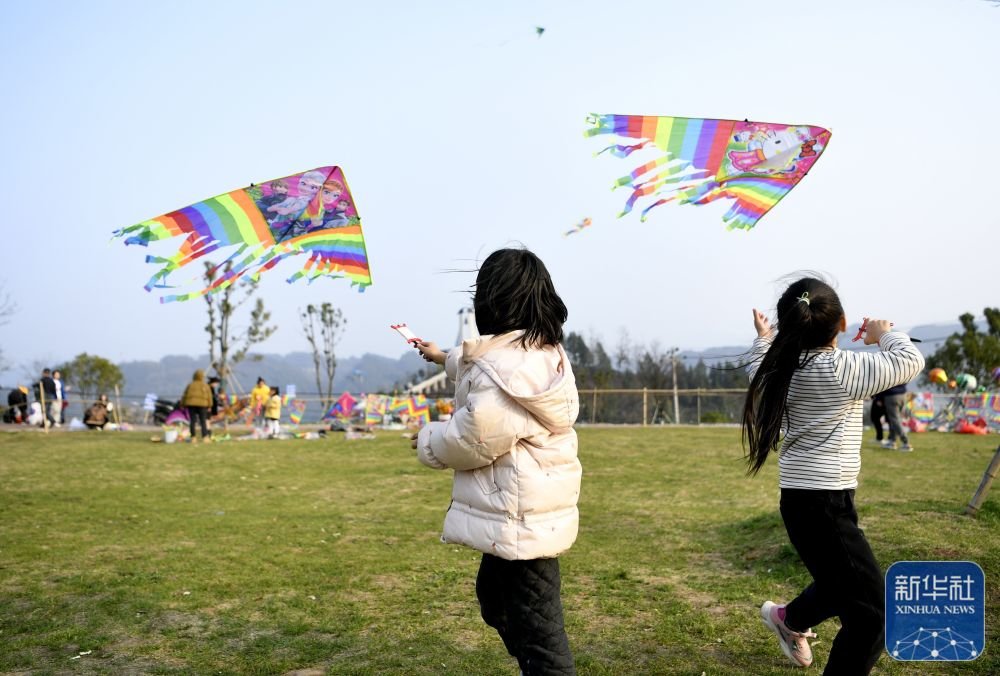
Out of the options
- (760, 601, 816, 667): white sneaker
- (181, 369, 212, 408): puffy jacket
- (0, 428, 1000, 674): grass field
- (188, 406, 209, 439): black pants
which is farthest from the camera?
(188, 406, 209, 439): black pants

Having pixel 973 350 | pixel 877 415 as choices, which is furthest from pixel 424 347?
pixel 973 350

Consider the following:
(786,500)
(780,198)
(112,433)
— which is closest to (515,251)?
(786,500)

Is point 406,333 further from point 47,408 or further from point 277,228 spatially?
point 47,408

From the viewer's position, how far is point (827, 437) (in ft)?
10.6

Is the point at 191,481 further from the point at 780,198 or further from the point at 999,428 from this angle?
the point at 999,428

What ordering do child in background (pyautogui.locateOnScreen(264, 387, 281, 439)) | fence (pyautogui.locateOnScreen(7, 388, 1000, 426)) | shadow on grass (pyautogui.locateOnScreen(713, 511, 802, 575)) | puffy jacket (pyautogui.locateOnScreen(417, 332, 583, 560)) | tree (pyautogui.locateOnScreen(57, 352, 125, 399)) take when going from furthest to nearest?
tree (pyautogui.locateOnScreen(57, 352, 125, 399)) < fence (pyautogui.locateOnScreen(7, 388, 1000, 426)) < child in background (pyautogui.locateOnScreen(264, 387, 281, 439)) < shadow on grass (pyautogui.locateOnScreen(713, 511, 802, 575)) < puffy jacket (pyautogui.locateOnScreen(417, 332, 583, 560))

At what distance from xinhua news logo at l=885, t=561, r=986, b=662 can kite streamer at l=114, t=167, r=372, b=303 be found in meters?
3.05

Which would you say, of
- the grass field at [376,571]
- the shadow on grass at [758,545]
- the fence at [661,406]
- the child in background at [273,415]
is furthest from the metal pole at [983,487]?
the fence at [661,406]

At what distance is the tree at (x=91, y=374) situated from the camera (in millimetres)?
36812

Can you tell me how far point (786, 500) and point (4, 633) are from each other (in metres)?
4.21

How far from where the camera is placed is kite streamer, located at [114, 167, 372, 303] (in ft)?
15.3

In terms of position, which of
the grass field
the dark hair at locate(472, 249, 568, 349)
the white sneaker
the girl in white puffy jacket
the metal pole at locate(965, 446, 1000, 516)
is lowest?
the grass field

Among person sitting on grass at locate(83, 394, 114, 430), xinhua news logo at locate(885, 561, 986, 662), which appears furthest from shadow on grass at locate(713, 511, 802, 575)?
person sitting on grass at locate(83, 394, 114, 430)

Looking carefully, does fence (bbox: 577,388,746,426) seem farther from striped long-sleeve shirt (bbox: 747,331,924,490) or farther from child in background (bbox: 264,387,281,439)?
striped long-sleeve shirt (bbox: 747,331,924,490)
